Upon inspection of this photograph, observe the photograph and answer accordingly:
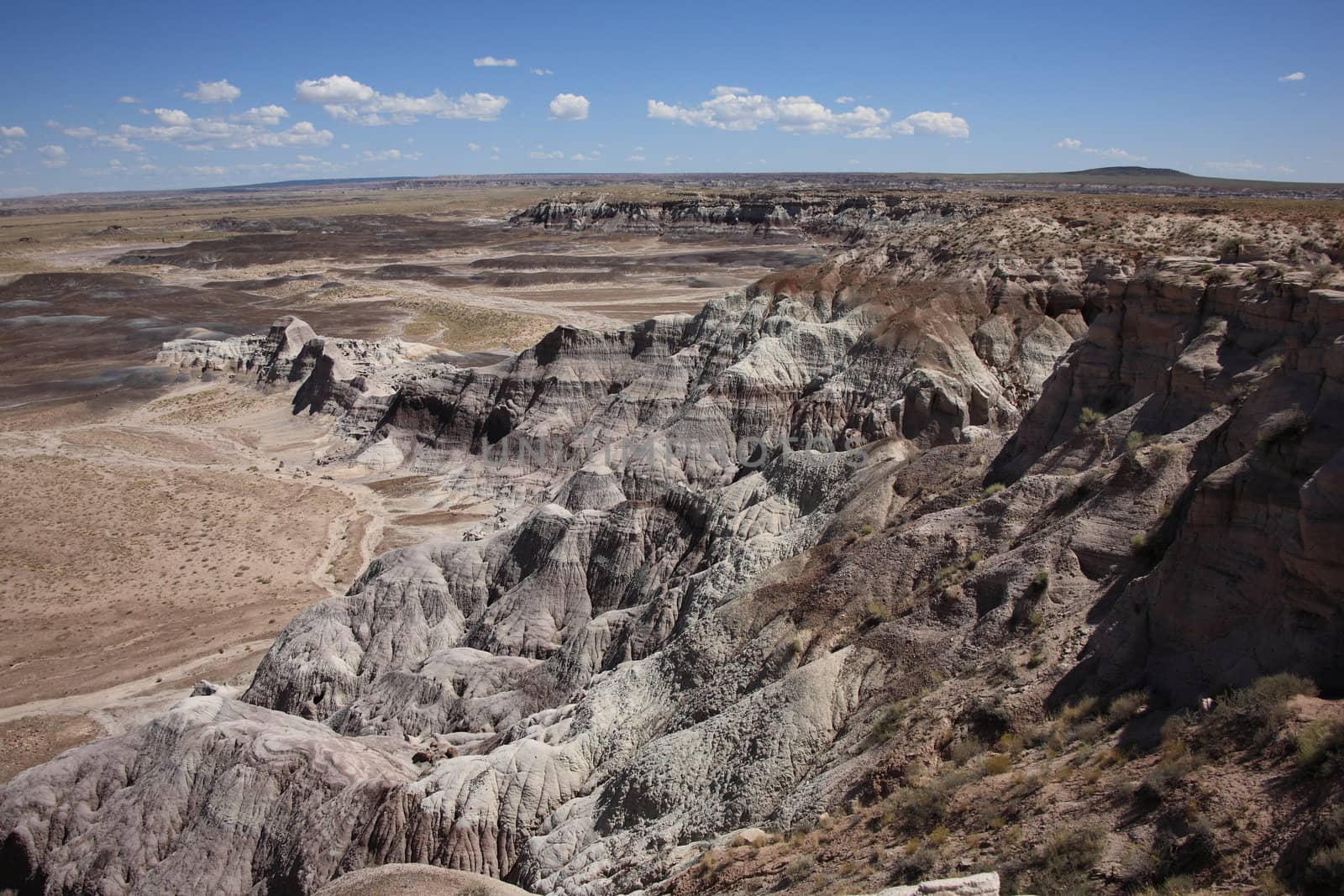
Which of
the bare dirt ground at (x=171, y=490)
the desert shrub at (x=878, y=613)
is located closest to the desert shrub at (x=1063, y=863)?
→ the desert shrub at (x=878, y=613)

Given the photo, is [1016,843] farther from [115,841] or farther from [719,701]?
[115,841]

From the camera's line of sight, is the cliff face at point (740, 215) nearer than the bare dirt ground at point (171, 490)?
No

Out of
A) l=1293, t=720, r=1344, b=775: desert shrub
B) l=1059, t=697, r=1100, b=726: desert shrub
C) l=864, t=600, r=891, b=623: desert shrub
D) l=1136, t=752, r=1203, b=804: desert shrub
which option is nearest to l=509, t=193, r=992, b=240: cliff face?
l=864, t=600, r=891, b=623: desert shrub

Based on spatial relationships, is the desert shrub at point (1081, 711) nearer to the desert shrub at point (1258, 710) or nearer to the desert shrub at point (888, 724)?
the desert shrub at point (1258, 710)

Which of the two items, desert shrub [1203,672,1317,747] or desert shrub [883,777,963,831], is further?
desert shrub [883,777,963,831]

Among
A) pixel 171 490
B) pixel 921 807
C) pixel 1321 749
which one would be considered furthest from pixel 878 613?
pixel 171 490

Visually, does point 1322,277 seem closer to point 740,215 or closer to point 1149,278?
point 1149,278

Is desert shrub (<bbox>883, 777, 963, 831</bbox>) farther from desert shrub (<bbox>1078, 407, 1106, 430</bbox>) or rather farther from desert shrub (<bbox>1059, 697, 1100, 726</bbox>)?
desert shrub (<bbox>1078, 407, 1106, 430</bbox>)


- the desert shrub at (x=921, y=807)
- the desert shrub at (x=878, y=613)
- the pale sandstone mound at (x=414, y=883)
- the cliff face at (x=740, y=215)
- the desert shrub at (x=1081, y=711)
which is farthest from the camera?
the cliff face at (x=740, y=215)

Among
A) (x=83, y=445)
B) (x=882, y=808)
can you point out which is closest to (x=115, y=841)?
(x=882, y=808)
